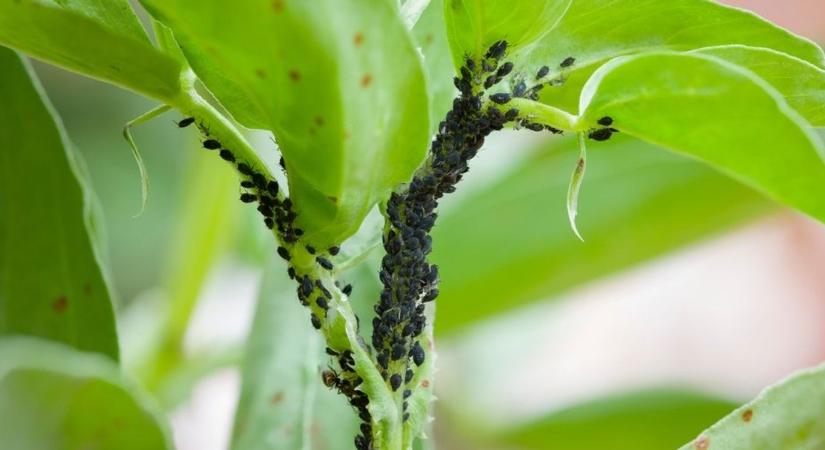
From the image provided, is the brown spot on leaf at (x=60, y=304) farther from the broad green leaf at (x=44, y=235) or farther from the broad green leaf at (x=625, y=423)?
the broad green leaf at (x=625, y=423)

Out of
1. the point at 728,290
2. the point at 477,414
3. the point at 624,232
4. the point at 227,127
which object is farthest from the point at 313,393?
the point at 728,290

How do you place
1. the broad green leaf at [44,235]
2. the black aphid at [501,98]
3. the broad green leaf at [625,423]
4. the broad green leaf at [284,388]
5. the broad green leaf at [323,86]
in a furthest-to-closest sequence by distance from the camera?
the broad green leaf at [625,423] < the broad green leaf at [284,388] < the broad green leaf at [44,235] < the black aphid at [501,98] < the broad green leaf at [323,86]

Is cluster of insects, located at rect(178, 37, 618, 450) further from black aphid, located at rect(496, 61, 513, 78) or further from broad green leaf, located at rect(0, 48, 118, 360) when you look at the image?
broad green leaf, located at rect(0, 48, 118, 360)

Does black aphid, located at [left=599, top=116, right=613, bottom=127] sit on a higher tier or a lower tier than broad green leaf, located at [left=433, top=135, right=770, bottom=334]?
lower

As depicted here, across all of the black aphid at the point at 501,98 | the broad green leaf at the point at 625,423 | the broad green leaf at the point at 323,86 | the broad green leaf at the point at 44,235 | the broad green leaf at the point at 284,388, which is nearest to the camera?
the broad green leaf at the point at 323,86

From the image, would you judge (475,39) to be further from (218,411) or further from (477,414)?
(218,411)

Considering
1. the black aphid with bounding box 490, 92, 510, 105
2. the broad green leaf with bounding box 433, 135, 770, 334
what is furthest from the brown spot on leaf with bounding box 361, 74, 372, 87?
the broad green leaf with bounding box 433, 135, 770, 334

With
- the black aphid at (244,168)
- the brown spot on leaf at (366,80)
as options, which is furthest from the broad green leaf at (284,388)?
the brown spot on leaf at (366,80)
